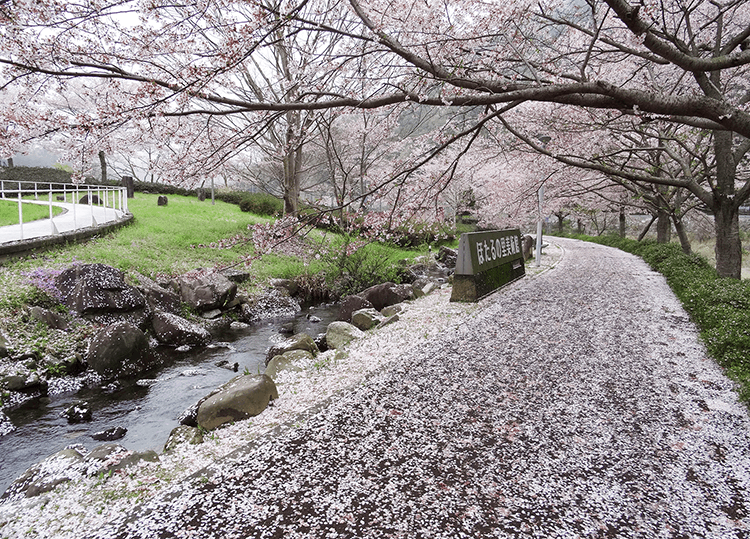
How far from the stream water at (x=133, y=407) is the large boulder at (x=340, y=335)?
1.26 m

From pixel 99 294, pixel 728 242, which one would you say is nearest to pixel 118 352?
pixel 99 294

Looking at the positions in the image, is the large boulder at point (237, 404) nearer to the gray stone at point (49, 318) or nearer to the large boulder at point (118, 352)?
the large boulder at point (118, 352)

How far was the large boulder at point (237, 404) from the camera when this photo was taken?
3707 millimetres

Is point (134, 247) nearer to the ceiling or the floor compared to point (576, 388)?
nearer to the ceiling

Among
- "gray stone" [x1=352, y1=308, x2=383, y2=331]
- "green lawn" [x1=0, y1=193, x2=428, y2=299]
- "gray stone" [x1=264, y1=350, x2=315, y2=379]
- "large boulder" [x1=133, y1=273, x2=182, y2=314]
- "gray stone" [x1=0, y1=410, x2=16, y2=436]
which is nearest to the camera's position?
"gray stone" [x1=0, y1=410, x2=16, y2=436]

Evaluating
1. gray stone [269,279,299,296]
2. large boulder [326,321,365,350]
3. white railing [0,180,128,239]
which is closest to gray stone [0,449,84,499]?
large boulder [326,321,365,350]

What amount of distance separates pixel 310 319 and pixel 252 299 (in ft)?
5.93

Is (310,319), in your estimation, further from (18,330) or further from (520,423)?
(520,423)

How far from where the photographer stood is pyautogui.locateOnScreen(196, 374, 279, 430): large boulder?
371 cm

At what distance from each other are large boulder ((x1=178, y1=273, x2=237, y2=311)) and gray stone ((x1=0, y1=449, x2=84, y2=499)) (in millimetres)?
5889

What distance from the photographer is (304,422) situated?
11.4 feet

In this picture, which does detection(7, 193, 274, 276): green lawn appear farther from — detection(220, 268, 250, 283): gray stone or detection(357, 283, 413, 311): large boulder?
detection(357, 283, 413, 311): large boulder

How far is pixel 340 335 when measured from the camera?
21.2ft

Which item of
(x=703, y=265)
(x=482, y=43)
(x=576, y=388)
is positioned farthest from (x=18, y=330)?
(x=703, y=265)
